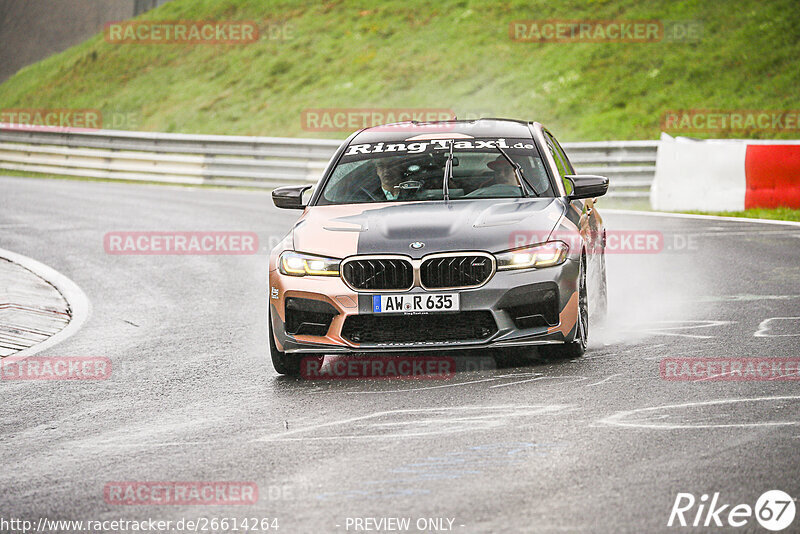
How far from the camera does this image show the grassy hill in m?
31.7

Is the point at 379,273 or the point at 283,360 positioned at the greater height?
the point at 379,273

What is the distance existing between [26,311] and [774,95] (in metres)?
23.2

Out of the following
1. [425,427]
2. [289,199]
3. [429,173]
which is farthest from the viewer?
[429,173]

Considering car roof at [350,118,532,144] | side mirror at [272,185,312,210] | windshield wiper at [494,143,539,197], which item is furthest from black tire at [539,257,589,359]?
side mirror at [272,185,312,210]

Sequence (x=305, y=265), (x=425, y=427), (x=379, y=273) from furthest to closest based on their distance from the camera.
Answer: (x=305, y=265)
(x=379, y=273)
(x=425, y=427)

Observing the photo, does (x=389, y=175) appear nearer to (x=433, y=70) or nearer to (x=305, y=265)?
(x=305, y=265)

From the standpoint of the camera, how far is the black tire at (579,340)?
7.92 m

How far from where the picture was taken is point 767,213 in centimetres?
1830

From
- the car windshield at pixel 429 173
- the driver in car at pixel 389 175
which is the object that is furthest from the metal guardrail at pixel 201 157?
the driver in car at pixel 389 175

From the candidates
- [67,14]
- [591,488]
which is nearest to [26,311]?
[591,488]

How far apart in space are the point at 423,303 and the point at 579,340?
1200 millimetres

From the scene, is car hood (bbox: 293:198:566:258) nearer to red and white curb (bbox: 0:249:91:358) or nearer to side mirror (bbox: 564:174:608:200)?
side mirror (bbox: 564:174:608:200)

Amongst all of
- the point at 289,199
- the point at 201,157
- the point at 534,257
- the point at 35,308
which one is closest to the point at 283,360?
the point at 289,199

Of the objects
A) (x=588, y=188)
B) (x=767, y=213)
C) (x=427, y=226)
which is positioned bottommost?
(x=767, y=213)
